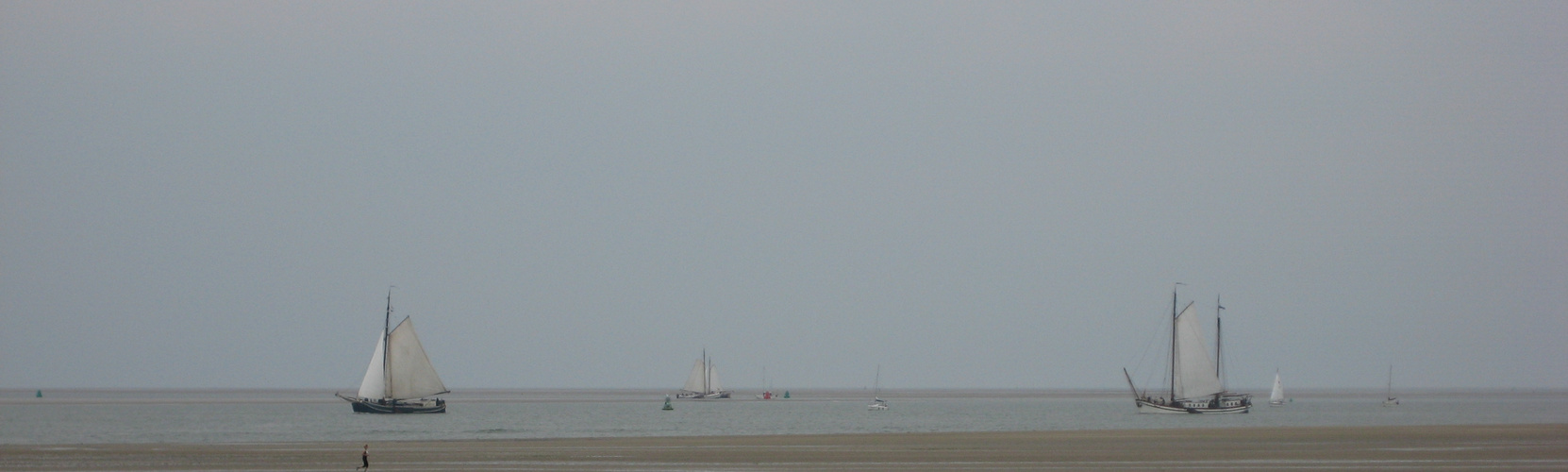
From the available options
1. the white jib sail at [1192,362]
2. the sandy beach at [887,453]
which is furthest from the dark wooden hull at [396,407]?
the white jib sail at [1192,362]

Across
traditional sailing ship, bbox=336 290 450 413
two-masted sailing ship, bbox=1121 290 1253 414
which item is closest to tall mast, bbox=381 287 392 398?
traditional sailing ship, bbox=336 290 450 413

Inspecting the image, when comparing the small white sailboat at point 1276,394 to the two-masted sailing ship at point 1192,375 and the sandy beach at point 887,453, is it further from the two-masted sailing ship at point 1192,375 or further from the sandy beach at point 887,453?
the sandy beach at point 887,453

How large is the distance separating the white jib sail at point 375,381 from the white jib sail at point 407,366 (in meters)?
0.87

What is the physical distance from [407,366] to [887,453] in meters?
62.4

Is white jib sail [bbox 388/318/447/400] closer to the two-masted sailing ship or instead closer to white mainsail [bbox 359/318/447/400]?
white mainsail [bbox 359/318/447/400]

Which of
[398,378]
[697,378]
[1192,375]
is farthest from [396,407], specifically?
[697,378]

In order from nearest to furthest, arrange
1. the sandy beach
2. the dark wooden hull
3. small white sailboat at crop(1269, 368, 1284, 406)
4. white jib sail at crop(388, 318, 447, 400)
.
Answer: the sandy beach, the dark wooden hull, white jib sail at crop(388, 318, 447, 400), small white sailboat at crop(1269, 368, 1284, 406)

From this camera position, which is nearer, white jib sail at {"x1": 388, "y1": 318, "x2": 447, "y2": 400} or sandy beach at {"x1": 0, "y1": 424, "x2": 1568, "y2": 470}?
sandy beach at {"x1": 0, "y1": 424, "x2": 1568, "y2": 470}

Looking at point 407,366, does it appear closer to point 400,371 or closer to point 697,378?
point 400,371

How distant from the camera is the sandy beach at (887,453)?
125 ft

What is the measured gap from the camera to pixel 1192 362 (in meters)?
97.9

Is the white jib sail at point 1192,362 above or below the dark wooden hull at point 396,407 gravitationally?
above

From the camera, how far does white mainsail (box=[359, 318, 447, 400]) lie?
97.8m

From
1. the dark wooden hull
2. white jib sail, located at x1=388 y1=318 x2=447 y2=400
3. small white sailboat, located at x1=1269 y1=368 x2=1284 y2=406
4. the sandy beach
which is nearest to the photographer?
the sandy beach
